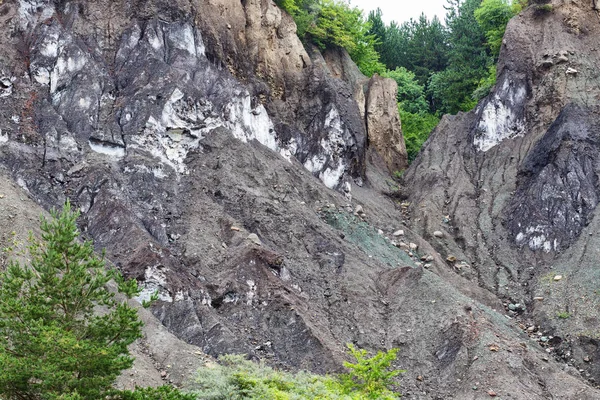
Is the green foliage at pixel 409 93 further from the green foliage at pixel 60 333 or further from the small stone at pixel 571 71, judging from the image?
the green foliage at pixel 60 333

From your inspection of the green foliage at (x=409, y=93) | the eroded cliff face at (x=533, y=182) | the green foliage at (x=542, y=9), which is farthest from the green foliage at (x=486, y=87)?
the green foliage at (x=409, y=93)

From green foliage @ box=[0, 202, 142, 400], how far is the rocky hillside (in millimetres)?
7030

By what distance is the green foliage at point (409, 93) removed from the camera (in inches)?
2360

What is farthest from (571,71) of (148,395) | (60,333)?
(60,333)

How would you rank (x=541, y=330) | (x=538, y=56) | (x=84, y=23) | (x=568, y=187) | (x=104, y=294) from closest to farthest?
(x=104, y=294) → (x=541, y=330) → (x=84, y=23) → (x=568, y=187) → (x=538, y=56)

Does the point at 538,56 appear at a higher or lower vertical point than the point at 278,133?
higher

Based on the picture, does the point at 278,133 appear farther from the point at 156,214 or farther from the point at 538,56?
the point at 538,56

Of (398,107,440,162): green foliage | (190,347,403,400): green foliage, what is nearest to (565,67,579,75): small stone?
Answer: (398,107,440,162): green foliage

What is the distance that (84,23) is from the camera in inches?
1454

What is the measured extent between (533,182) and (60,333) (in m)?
32.6

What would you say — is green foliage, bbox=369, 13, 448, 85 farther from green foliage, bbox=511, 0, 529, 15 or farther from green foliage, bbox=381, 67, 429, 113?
green foliage, bbox=511, 0, 529, 15

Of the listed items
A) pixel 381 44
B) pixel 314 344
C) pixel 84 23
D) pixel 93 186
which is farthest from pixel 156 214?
pixel 381 44

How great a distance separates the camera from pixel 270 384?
1962 cm

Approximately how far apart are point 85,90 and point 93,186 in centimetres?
625
